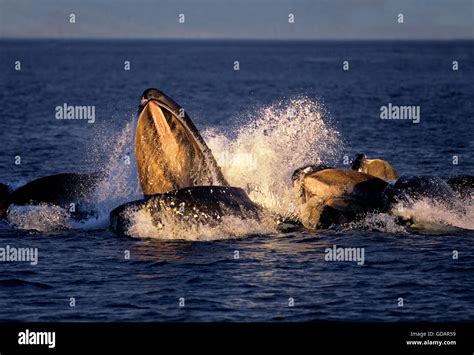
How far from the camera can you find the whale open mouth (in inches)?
950

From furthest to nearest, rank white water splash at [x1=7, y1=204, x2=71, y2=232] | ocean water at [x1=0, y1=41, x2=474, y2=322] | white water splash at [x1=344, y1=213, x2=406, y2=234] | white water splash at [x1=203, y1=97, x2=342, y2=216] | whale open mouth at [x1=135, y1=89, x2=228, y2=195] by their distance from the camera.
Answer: white water splash at [x1=203, y1=97, x2=342, y2=216] → white water splash at [x1=7, y1=204, x2=71, y2=232] → white water splash at [x1=344, y1=213, x2=406, y2=234] → whale open mouth at [x1=135, y1=89, x2=228, y2=195] → ocean water at [x1=0, y1=41, x2=474, y2=322]

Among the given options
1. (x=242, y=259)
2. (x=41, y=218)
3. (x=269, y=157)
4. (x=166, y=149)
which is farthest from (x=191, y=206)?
(x=269, y=157)

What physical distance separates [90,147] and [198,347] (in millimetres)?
26098

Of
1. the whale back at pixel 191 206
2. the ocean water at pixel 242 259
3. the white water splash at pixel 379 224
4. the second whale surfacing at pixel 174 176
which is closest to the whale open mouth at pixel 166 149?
the second whale surfacing at pixel 174 176

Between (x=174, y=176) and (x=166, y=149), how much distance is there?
0.65 metres

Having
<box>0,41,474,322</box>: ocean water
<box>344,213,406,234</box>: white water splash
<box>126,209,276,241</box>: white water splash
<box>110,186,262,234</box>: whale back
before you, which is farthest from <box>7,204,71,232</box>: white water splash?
<box>344,213,406,234</box>: white water splash

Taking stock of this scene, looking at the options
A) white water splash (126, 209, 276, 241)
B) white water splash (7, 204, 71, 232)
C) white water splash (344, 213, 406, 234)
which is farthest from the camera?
white water splash (7, 204, 71, 232)

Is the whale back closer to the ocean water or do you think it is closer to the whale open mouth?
the ocean water

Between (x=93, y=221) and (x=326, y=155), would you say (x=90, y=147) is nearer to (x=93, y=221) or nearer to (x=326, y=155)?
(x=326, y=155)

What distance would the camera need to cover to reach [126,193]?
87.5 ft

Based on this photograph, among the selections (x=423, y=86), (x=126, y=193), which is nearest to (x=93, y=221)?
(x=126, y=193)

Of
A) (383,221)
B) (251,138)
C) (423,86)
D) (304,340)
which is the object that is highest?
(423,86)

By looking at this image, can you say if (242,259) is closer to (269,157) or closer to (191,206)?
(191,206)

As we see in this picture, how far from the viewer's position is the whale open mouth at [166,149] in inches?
950
